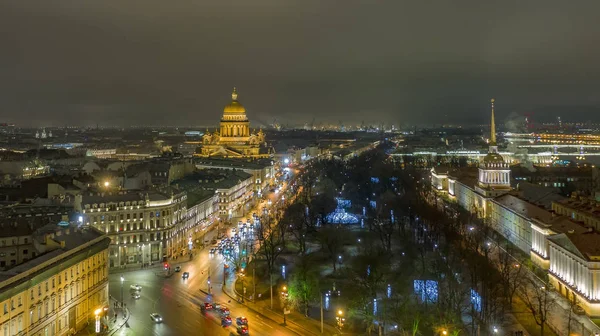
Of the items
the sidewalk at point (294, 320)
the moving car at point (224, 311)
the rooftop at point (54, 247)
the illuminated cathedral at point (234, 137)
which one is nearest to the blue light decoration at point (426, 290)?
the sidewalk at point (294, 320)

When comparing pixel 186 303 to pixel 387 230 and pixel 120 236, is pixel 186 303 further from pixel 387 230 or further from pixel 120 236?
pixel 387 230

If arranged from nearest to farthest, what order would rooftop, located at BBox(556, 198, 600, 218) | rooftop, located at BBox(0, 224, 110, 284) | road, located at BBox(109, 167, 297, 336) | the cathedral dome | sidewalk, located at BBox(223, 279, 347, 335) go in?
rooftop, located at BBox(0, 224, 110, 284)
sidewalk, located at BBox(223, 279, 347, 335)
road, located at BBox(109, 167, 297, 336)
rooftop, located at BBox(556, 198, 600, 218)
the cathedral dome

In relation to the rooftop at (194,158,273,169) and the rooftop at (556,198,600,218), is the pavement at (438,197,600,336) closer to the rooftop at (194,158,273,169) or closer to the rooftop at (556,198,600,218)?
the rooftop at (556,198,600,218)

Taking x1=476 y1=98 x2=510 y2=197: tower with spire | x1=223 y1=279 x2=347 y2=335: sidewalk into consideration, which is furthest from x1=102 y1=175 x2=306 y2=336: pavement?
x1=476 y1=98 x2=510 y2=197: tower with spire

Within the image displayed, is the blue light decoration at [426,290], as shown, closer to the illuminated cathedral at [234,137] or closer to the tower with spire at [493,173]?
the tower with spire at [493,173]

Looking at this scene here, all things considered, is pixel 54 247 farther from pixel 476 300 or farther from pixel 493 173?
pixel 493 173

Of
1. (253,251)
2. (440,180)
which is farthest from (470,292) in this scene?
(440,180)

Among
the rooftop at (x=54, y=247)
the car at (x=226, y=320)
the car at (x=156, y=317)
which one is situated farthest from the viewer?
the car at (x=156, y=317)
